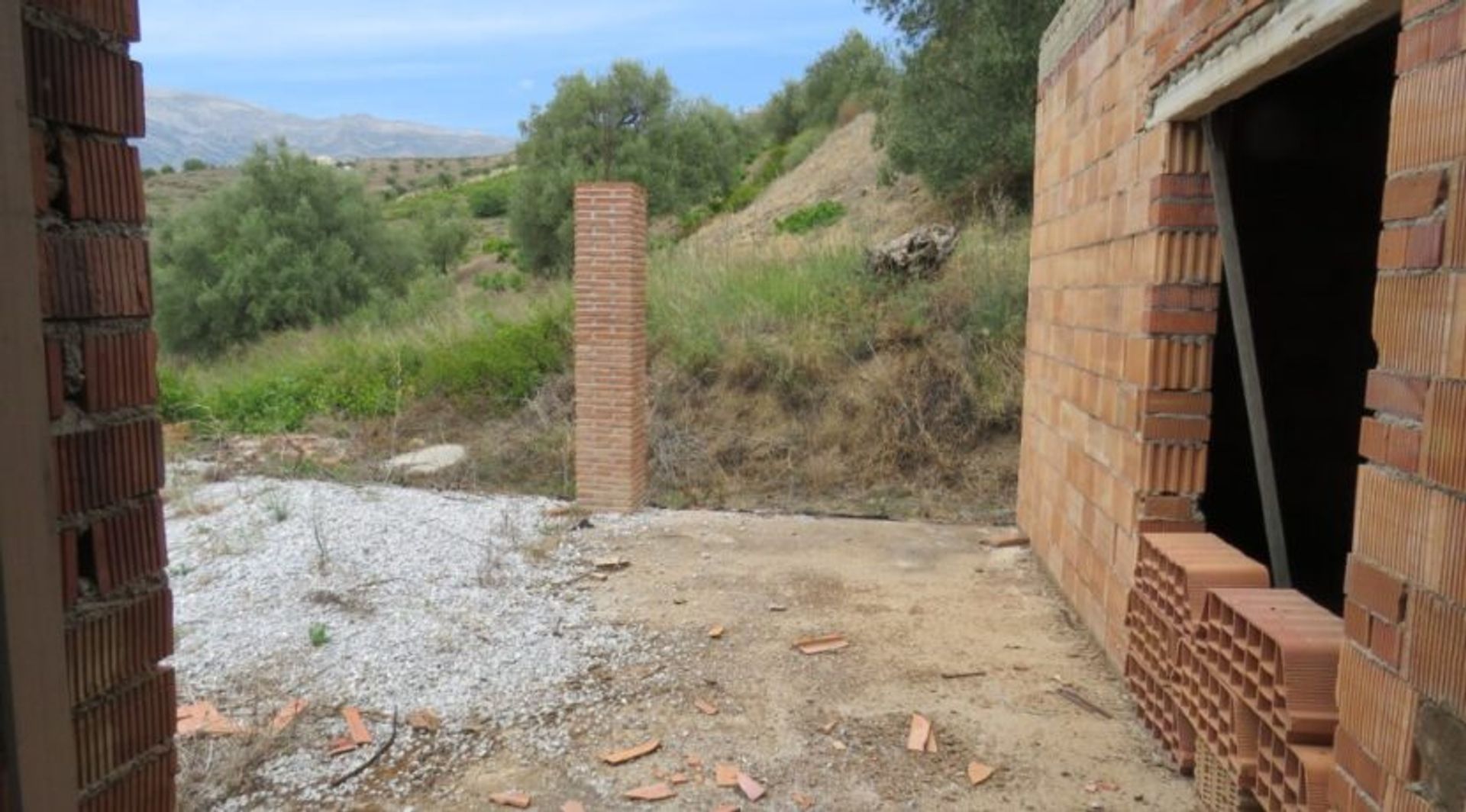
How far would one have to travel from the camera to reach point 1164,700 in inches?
154

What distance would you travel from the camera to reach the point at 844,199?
20516 millimetres

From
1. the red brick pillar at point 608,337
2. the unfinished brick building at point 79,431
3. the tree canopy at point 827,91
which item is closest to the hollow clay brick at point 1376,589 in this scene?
the unfinished brick building at point 79,431

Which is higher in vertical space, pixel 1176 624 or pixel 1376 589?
pixel 1376 589

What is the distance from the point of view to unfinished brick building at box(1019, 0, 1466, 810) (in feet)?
6.46

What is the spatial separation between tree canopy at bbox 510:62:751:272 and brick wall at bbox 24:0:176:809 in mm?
22953

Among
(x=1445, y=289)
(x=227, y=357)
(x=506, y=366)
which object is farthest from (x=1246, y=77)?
(x=227, y=357)

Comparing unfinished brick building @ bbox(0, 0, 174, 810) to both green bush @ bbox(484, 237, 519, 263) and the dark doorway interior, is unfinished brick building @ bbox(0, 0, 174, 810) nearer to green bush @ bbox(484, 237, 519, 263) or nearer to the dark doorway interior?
the dark doorway interior

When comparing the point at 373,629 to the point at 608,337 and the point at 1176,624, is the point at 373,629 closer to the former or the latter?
the point at 608,337

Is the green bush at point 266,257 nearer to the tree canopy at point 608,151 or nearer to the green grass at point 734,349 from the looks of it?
the tree canopy at point 608,151

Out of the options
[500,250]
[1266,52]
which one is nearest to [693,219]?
[500,250]

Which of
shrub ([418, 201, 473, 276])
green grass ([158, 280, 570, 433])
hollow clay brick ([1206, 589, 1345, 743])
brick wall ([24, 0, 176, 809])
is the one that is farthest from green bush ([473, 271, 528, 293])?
brick wall ([24, 0, 176, 809])

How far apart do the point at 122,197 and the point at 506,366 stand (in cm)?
1192

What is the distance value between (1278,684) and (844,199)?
18579mm

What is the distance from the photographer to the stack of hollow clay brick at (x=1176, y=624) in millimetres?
3469
